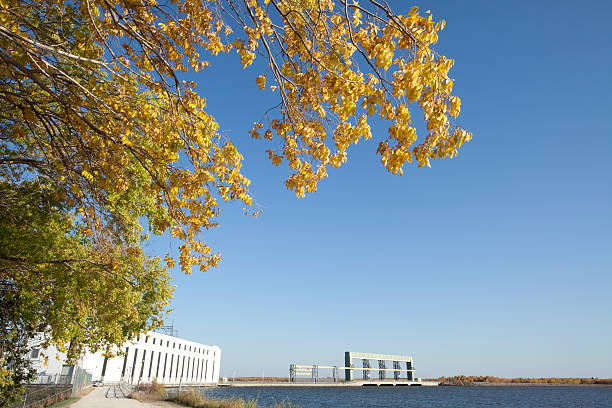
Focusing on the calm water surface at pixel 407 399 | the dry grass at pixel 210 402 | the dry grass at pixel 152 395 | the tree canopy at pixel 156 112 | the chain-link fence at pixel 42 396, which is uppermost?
the tree canopy at pixel 156 112

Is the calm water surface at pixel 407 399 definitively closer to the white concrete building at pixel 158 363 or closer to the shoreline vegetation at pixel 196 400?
the shoreline vegetation at pixel 196 400

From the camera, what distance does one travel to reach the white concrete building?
51344 millimetres

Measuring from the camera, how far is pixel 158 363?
70812 millimetres

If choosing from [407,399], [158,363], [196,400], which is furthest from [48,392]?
[407,399]

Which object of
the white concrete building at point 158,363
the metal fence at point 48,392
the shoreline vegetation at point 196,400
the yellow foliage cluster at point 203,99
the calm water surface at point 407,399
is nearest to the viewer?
the yellow foliage cluster at point 203,99

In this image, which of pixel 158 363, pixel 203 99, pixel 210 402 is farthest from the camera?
pixel 158 363

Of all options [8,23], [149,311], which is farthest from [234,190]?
[149,311]

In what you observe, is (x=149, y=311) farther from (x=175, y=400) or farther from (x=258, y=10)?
(x=258, y=10)

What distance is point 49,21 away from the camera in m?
8.35

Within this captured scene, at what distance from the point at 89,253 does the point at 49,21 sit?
6131mm

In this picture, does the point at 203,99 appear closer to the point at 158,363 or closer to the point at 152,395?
the point at 152,395

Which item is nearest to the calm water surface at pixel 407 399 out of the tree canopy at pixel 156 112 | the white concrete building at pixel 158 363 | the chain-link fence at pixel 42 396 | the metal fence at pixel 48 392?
the white concrete building at pixel 158 363

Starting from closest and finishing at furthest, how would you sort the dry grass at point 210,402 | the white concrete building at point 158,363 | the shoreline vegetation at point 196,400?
the dry grass at point 210,402
the shoreline vegetation at point 196,400
the white concrete building at point 158,363

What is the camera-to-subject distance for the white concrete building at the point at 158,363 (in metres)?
51.3
